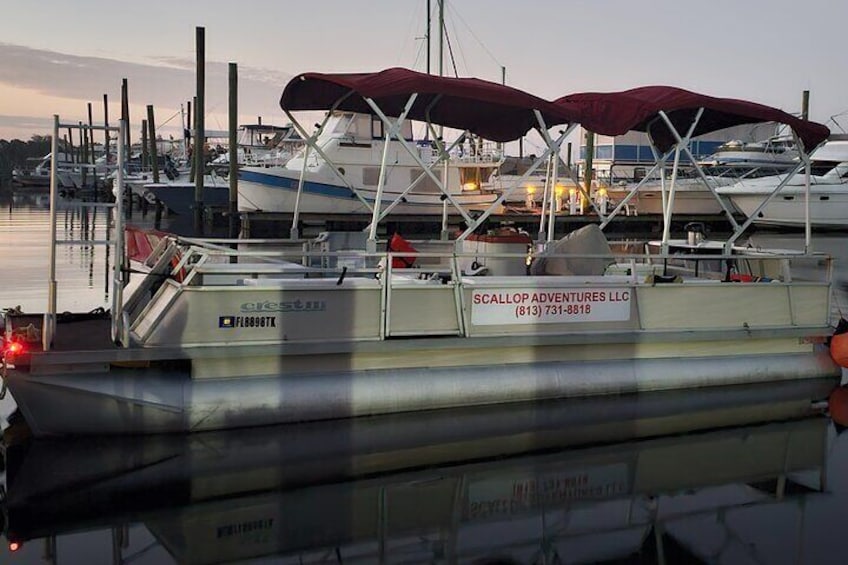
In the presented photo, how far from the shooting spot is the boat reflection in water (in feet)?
17.8

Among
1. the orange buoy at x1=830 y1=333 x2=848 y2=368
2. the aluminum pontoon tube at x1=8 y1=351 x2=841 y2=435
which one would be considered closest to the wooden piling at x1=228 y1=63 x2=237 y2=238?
the aluminum pontoon tube at x1=8 y1=351 x2=841 y2=435

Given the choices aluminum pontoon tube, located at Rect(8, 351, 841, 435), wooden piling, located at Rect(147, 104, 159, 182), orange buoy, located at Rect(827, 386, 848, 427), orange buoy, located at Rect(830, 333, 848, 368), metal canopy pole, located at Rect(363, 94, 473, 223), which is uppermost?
wooden piling, located at Rect(147, 104, 159, 182)

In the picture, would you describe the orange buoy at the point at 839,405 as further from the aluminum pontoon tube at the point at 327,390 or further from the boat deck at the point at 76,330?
the boat deck at the point at 76,330

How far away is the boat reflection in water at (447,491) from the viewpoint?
5.42 m

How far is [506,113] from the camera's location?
32.5ft

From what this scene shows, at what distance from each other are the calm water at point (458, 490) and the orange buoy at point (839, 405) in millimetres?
320

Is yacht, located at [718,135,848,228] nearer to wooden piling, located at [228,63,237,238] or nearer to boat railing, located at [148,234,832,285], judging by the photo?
wooden piling, located at [228,63,237,238]

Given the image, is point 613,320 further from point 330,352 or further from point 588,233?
point 330,352

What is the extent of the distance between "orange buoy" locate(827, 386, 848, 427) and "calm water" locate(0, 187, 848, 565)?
320 mm

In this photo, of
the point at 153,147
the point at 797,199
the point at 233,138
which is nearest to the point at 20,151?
the point at 153,147

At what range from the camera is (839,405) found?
9.10m

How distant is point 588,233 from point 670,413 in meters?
2.37

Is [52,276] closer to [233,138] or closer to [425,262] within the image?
[425,262]

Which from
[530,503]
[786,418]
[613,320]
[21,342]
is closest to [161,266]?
[21,342]
